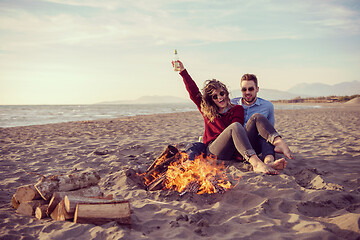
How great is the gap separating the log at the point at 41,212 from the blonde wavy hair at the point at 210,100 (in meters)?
2.81

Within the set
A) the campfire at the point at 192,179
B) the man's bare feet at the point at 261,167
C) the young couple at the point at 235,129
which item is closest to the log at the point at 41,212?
the campfire at the point at 192,179

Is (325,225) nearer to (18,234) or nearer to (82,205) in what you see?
(82,205)

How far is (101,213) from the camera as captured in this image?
8.49 ft

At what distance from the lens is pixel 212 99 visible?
14.5ft

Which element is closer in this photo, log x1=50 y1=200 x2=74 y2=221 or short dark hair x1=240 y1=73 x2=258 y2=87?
log x1=50 y1=200 x2=74 y2=221

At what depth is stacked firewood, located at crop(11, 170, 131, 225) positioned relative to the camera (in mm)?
2590

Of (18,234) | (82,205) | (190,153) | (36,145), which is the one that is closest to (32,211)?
(18,234)

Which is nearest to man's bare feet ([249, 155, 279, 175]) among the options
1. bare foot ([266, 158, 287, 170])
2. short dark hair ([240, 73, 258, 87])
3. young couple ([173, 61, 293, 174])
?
young couple ([173, 61, 293, 174])

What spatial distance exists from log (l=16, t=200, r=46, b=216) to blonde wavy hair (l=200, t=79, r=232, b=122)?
2.84 meters

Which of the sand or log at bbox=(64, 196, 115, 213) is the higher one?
log at bbox=(64, 196, 115, 213)

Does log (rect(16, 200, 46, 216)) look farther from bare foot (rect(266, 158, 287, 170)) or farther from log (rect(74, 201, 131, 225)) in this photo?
bare foot (rect(266, 158, 287, 170))

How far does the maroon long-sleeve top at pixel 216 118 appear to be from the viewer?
4.50m

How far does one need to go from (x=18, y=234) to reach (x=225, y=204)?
7.49 feet

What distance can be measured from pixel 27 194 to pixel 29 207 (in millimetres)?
184
